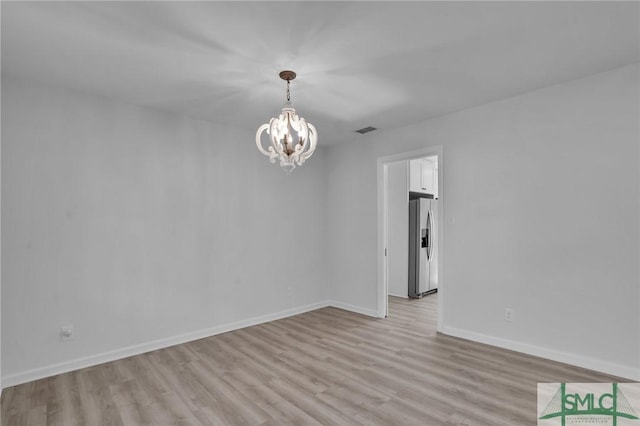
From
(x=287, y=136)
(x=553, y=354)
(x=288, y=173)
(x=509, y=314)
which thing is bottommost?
(x=553, y=354)

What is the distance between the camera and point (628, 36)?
2326 mm

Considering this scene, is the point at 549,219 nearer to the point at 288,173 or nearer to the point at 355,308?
the point at 288,173

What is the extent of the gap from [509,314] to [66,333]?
4.31 metres

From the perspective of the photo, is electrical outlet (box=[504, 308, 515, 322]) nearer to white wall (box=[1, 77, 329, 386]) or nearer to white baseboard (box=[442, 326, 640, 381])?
white baseboard (box=[442, 326, 640, 381])

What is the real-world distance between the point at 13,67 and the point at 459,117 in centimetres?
427

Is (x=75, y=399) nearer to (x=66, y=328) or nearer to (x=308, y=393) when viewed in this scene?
(x=66, y=328)

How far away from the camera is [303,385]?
2717mm

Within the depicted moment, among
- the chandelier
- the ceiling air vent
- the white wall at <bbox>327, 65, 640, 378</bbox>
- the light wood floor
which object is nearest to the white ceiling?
the white wall at <bbox>327, 65, 640, 378</bbox>

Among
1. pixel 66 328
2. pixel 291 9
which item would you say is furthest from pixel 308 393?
pixel 291 9

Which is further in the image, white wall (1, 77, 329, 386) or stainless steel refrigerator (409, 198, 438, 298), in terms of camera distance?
stainless steel refrigerator (409, 198, 438, 298)

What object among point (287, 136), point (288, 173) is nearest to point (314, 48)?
point (287, 136)

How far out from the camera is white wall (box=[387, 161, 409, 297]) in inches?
233

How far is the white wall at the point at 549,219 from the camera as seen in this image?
280 centimetres

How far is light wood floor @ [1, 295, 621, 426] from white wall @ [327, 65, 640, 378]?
1.08ft
